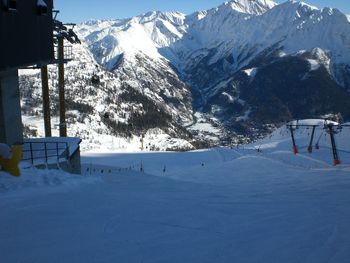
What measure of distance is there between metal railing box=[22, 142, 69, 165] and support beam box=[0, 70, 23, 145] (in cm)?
86

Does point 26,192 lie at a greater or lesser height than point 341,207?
greater

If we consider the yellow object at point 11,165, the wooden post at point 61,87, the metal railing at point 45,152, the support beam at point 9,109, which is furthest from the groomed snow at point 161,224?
the wooden post at point 61,87

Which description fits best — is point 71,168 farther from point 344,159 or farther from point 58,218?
point 344,159

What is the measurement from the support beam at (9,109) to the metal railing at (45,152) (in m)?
0.86

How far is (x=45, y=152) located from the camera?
1848 centimetres

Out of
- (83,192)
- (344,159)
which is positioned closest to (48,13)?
(83,192)

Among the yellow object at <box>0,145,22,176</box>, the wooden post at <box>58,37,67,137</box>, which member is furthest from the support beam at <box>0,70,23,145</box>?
the wooden post at <box>58,37,67,137</box>

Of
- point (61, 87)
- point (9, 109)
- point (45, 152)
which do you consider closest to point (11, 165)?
point (45, 152)

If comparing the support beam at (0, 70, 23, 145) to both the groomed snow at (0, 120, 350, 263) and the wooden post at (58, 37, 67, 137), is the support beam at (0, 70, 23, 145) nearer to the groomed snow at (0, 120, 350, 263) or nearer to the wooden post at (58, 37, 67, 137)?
the groomed snow at (0, 120, 350, 263)

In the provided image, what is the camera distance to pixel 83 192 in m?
13.0

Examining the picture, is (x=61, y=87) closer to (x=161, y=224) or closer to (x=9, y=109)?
Result: (x=9, y=109)

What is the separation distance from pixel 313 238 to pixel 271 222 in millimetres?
1519

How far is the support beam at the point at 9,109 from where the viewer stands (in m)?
19.0

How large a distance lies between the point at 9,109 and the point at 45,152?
286 centimetres
